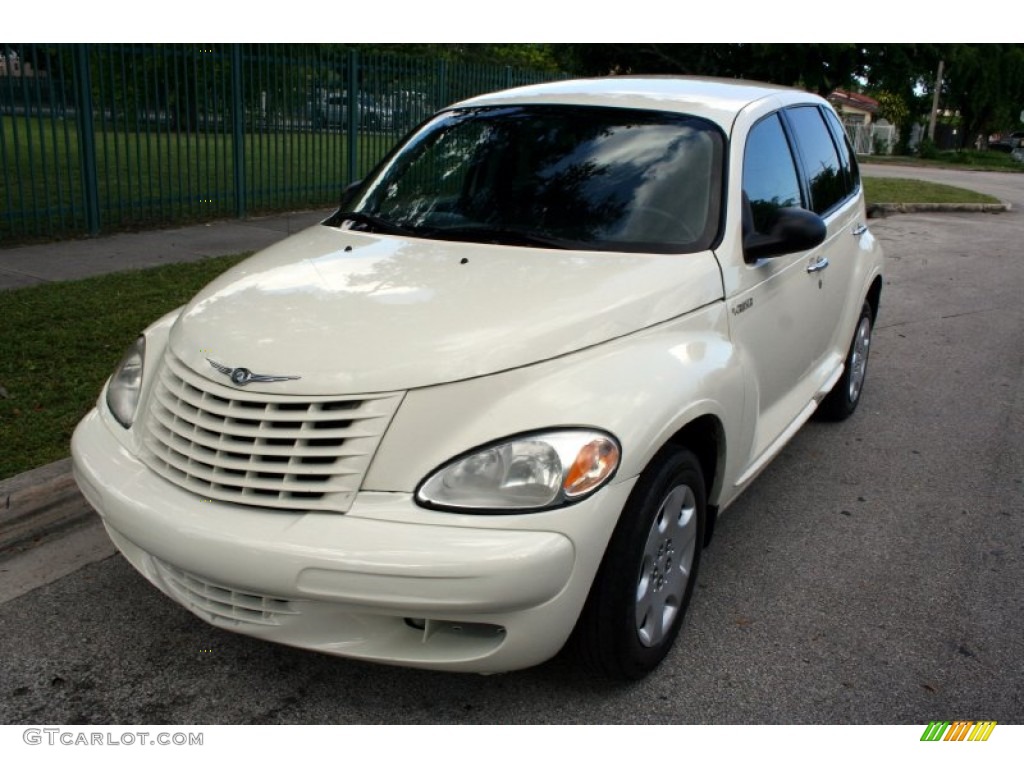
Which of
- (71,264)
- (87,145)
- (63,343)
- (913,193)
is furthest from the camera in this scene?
(913,193)

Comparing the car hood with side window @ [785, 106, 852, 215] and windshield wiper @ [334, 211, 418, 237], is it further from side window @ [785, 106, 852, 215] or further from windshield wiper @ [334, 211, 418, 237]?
side window @ [785, 106, 852, 215]

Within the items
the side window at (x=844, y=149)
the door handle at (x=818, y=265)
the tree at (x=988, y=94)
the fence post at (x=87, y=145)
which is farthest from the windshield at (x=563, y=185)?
the tree at (x=988, y=94)

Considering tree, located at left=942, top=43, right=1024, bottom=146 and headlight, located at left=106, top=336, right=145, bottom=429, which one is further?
tree, located at left=942, top=43, right=1024, bottom=146

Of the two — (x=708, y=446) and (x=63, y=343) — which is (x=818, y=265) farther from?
(x=63, y=343)

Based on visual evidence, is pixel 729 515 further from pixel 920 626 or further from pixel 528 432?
pixel 528 432

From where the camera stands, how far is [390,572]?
8.30ft

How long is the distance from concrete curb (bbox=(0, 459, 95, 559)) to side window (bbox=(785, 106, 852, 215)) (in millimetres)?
3531

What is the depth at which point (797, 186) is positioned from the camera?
4543 mm

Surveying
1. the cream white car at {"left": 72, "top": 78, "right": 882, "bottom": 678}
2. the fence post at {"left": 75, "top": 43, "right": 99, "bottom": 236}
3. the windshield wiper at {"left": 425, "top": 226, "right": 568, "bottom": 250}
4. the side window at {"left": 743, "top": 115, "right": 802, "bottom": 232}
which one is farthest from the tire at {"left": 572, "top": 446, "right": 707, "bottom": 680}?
the fence post at {"left": 75, "top": 43, "right": 99, "bottom": 236}

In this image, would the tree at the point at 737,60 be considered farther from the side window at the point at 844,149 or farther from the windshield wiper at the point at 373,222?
the windshield wiper at the point at 373,222

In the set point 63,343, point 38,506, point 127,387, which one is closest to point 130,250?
point 63,343

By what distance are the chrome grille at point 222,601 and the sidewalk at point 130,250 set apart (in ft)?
17.6

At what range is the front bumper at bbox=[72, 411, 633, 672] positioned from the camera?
254 cm
